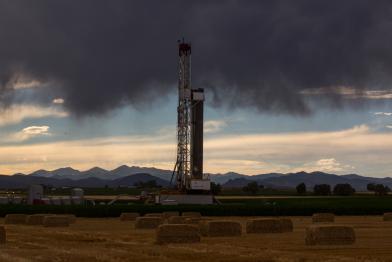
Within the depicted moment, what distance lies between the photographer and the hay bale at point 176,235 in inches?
1257

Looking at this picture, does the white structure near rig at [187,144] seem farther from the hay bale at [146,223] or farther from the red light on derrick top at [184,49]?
the hay bale at [146,223]

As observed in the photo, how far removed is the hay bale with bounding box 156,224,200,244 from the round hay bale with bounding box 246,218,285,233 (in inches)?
363

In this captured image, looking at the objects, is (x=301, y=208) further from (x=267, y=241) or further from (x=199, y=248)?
Result: (x=199, y=248)

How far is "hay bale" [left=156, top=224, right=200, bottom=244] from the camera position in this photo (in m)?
31.9

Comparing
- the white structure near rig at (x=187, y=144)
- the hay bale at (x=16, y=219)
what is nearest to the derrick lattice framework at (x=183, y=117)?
the white structure near rig at (x=187, y=144)

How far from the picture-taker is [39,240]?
114 ft

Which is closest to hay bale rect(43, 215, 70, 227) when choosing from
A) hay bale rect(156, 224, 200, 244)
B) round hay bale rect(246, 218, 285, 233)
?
round hay bale rect(246, 218, 285, 233)

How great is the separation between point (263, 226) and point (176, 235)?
35.3 ft

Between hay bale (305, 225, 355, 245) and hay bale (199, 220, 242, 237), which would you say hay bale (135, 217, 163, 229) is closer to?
hay bale (199, 220, 242, 237)

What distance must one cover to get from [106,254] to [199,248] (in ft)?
13.3

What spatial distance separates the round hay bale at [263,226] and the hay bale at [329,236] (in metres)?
9.97

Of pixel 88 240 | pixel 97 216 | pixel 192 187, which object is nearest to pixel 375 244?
pixel 88 240

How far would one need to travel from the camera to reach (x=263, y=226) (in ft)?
138

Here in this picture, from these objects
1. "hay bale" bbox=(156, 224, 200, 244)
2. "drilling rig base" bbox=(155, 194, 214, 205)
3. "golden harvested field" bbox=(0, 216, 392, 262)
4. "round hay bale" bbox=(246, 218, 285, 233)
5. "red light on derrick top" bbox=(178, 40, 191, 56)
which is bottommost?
"golden harvested field" bbox=(0, 216, 392, 262)
